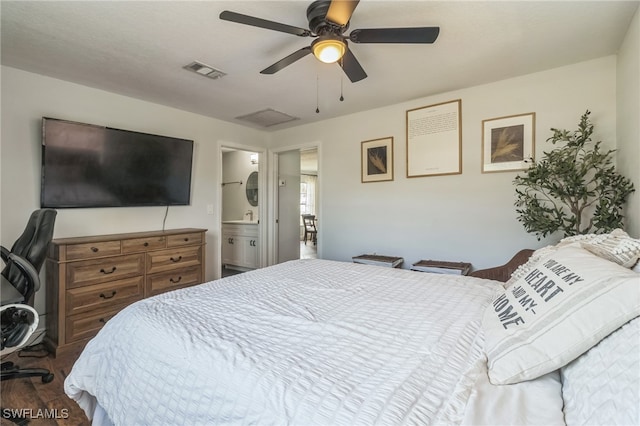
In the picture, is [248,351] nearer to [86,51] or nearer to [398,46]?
[398,46]

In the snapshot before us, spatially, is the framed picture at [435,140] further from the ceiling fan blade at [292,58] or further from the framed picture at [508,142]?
the ceiling fan blade at [292,58]

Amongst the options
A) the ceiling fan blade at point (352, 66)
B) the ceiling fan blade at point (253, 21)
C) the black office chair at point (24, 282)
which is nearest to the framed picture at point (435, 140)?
the ceiling fan blade at point (352, 66)

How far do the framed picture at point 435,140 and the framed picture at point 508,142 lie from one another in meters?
0.26

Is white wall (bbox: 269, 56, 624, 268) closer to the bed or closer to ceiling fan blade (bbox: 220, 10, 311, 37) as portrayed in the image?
the bed

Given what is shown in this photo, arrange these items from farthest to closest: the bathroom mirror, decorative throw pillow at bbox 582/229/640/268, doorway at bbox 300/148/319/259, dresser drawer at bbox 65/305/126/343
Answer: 1. doorway at bbox 300/148/319/259
2. the bathroom mirror
3. dresser drawer at bbox 65/305/126/343
4. decorative throw pillow at bbox 582/229/640/268

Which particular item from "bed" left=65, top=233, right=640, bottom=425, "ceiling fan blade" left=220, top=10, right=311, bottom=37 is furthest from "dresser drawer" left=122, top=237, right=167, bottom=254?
"ceiling fan blade" left=220, top=10, right=311, bottom=37

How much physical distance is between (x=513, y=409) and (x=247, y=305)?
42.0 inches

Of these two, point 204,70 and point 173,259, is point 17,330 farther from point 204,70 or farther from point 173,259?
point 204,70

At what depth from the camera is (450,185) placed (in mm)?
3184

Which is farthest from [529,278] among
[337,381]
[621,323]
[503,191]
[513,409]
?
[503,191]

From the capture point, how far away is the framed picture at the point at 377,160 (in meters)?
3.60

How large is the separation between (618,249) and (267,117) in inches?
146

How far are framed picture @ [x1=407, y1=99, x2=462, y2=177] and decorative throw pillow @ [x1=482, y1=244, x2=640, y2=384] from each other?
2.38 metres

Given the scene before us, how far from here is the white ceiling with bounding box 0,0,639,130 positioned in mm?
1793
